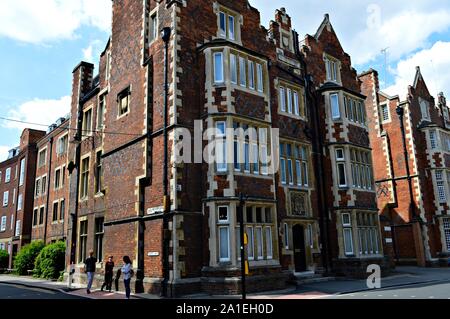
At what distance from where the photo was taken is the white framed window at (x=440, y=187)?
33219 millimetres

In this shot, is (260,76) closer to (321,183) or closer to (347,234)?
(321,183)

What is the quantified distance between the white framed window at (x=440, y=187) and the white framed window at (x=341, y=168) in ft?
48.4

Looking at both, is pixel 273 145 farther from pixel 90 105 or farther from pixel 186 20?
pixel 90 105

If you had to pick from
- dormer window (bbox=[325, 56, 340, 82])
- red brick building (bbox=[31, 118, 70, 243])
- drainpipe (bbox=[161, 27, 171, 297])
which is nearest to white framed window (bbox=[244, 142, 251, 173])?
drainpipe (bbox=[161, 27, 171, 297])

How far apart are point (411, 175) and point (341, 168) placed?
12.3 meters

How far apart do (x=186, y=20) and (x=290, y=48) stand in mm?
7888

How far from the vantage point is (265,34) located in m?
22.2

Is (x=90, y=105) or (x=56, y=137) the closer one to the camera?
(x=90, y=105)

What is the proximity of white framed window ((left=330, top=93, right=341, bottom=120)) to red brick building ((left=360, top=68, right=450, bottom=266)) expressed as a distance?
11.1 meters

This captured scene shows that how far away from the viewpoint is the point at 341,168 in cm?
2334

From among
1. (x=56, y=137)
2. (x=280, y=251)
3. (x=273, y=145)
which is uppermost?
(x=56, y=137)

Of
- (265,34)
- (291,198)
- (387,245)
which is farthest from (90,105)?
(387,245)

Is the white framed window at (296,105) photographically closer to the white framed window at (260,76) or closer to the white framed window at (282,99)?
the white framed window at (282,99)

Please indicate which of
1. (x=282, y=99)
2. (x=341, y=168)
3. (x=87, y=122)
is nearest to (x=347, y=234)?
(x=341, y=168)
